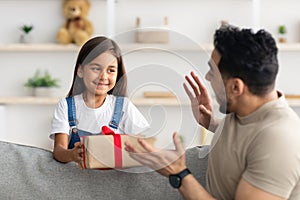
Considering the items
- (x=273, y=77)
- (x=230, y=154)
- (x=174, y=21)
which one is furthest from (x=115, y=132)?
(x=174, y=21)

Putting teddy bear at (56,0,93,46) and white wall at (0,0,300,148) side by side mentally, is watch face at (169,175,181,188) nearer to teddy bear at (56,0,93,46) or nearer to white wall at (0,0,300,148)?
teddy bear at (56,0,93,46)

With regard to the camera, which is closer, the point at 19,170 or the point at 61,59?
the point at 19,170

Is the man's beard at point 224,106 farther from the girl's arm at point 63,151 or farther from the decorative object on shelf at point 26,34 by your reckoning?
the decorative object on shelf at point 26,34

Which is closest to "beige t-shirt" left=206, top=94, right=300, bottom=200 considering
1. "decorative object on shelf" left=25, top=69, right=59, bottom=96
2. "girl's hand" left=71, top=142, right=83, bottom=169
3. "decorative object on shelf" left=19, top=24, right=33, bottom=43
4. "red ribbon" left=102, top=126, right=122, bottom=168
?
"red ribbon" left=102, top=126, right=122, bottom=168

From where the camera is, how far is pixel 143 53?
4.91ft

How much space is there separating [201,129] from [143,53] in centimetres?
29

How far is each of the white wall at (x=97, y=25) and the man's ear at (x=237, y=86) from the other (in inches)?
118

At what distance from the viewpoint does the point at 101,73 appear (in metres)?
1.53

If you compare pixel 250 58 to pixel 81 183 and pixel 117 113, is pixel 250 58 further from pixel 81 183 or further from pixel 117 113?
pixel 81 183

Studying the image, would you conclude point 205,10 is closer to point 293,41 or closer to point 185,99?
point 293,41

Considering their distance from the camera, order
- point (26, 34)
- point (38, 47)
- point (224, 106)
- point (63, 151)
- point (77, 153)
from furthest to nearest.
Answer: point (26, 34) < point (38, 47) < point (63, 151) < point (77, 153) < point (224, 106)

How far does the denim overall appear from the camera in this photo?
1574 mm

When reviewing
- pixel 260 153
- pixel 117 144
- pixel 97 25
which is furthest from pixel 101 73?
pixel 97 25

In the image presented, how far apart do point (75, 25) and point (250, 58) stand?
3.02m
